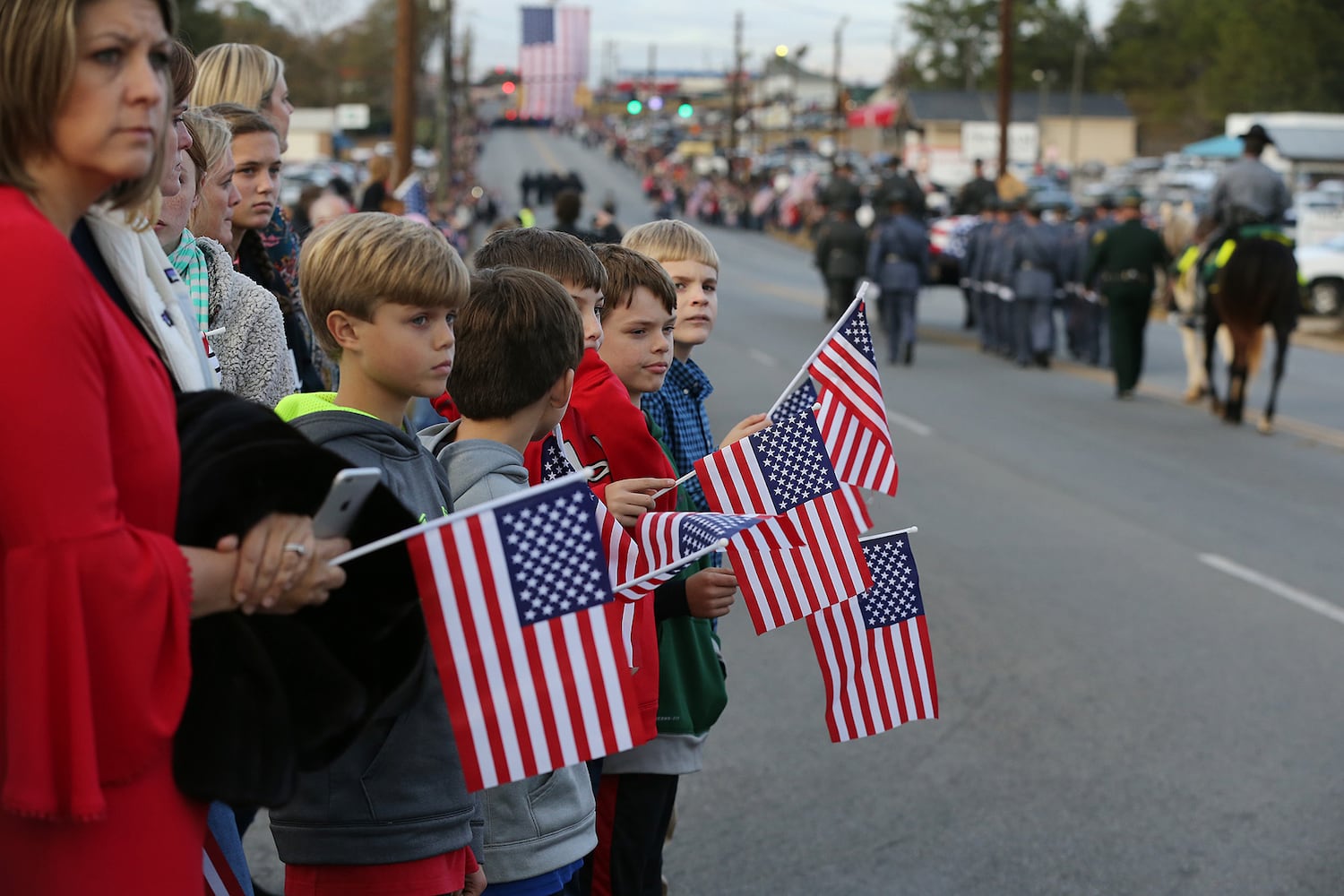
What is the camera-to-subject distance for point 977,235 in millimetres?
24391

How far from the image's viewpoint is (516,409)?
3539 mm

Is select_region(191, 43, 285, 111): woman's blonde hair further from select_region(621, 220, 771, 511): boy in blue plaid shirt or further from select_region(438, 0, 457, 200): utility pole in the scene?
select_region(438, 0, 457, 200): utility pole

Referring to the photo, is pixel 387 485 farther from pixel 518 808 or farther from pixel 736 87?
pixel 736 87

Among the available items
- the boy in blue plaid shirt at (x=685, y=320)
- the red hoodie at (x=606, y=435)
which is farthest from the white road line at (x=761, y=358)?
the red hoodie at (x=606, y=435)

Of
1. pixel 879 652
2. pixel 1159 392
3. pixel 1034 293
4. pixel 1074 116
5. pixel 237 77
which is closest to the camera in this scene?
pixel 879 652

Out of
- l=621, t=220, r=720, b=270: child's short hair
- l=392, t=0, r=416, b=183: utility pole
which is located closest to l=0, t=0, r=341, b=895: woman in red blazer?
l=621, t=220, r=720, b=270: child's short hair

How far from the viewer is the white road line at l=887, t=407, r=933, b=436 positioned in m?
15.5

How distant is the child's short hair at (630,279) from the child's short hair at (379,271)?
1.18 metres

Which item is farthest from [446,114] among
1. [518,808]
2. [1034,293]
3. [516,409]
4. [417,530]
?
[417,530]

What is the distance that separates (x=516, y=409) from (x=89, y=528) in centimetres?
151

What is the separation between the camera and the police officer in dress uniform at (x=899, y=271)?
70.8ft

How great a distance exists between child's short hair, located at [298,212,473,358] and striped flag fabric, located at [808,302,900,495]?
1285 mm

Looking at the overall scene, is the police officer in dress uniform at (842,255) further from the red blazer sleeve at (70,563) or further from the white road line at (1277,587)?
the red blazer sleeve at (70,563)

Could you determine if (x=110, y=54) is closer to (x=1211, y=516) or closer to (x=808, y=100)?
(x=1211, y=516)
